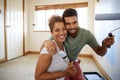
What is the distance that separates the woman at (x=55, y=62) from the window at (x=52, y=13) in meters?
3.98

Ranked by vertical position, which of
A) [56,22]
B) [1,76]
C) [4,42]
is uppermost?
[56,22]

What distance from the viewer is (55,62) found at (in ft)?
3.66

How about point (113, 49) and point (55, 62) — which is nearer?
point (55, 62)

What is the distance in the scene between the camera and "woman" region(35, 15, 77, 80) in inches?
40.6

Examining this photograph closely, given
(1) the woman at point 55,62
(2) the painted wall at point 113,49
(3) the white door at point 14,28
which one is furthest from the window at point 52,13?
(1) the woman at point 55,62

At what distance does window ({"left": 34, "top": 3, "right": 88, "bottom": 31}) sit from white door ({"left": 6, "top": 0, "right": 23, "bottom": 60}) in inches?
26.8

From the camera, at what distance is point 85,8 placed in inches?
196

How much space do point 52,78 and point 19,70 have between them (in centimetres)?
264

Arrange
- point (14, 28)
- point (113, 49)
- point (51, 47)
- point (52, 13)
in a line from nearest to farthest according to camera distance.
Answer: point (51, 47), point (113, 49), point (14, 28), point (52, 13)

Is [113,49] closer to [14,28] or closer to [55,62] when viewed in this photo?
[55,62]

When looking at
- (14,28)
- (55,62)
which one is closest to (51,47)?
(55,62)

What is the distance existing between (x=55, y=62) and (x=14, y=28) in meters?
4.00

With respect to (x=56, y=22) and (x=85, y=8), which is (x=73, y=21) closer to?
(x=56, y=22)

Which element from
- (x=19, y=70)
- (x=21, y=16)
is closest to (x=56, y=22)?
(x=19, y=70)
